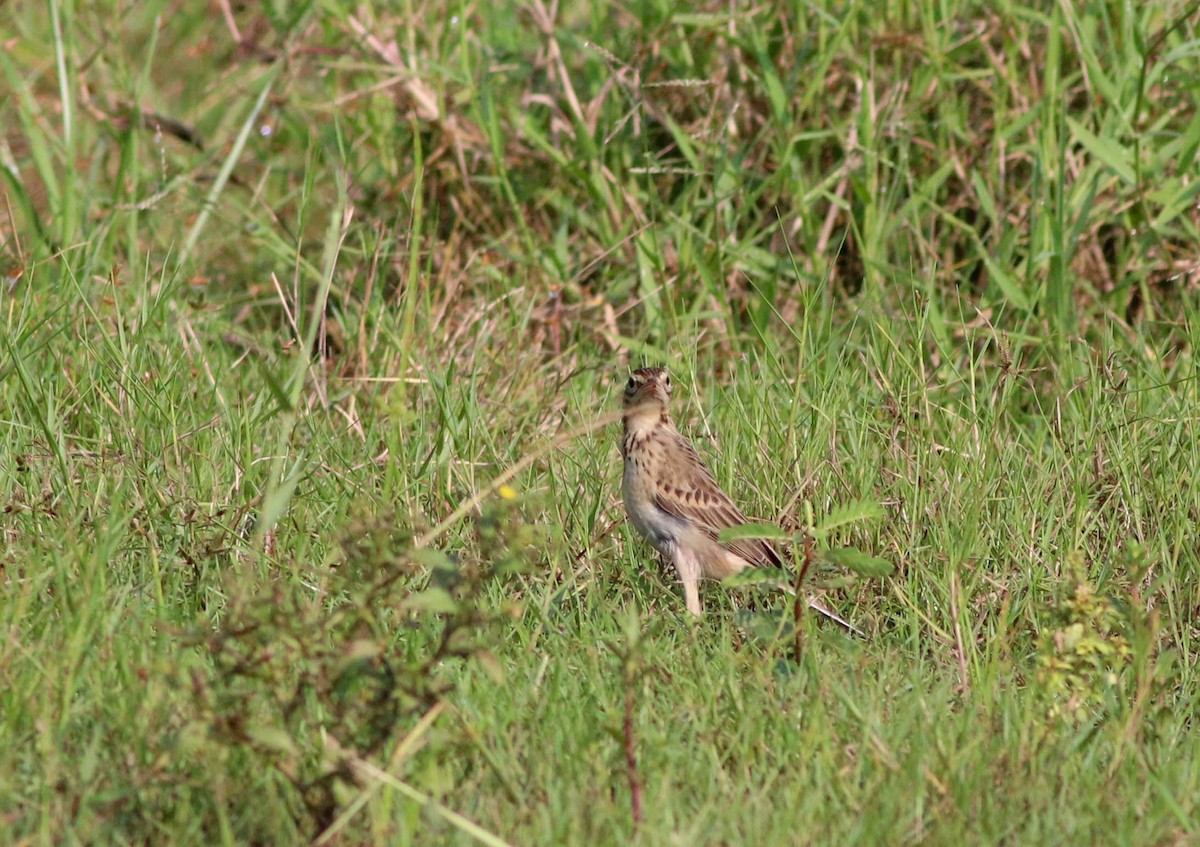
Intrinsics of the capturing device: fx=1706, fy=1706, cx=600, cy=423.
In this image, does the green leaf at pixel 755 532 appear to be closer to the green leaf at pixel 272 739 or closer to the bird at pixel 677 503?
the bird at pixel 677 503

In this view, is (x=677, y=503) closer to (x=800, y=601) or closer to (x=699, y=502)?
(x=699, y=502)

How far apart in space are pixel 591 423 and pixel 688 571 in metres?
0.53

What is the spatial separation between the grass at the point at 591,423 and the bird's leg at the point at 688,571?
0.37ft

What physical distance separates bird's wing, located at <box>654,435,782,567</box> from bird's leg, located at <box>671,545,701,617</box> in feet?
0.31

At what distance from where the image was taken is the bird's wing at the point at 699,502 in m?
5.13

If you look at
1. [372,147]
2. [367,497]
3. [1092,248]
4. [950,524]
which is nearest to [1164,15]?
[1092,248]

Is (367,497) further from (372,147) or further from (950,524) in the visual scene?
(372,147)

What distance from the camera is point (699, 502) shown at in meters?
5.18

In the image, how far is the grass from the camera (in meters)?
3.65

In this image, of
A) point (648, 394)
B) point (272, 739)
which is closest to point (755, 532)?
point (648, 394)

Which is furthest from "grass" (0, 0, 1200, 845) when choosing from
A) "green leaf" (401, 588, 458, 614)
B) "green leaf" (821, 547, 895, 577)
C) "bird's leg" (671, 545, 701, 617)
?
"green leaf" (821, 547, 895, 577)

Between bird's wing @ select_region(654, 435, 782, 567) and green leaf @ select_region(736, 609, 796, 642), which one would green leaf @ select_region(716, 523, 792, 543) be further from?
bird's wing @ select_region(654, 435, 782, 567)

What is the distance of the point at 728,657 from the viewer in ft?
14.2

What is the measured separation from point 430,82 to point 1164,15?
3.04 metres
